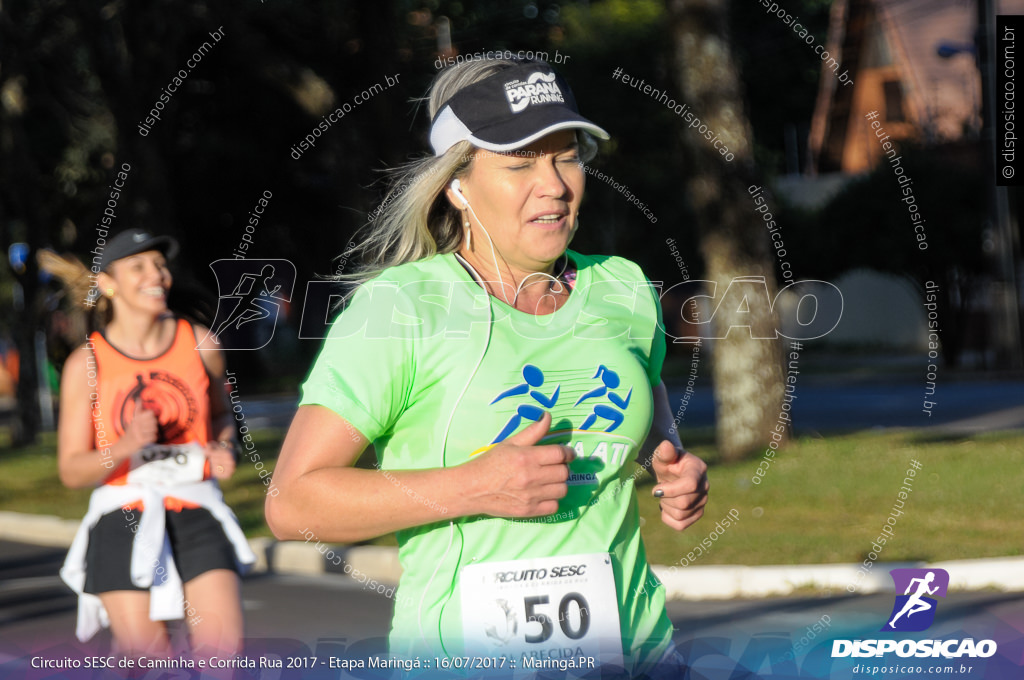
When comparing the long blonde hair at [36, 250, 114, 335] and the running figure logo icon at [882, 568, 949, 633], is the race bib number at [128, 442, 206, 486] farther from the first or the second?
the running figure logo icon at [882, 568, 949, 633]

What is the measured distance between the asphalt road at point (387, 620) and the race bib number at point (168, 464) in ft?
3.12

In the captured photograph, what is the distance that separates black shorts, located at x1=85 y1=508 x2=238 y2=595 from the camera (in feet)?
14.2

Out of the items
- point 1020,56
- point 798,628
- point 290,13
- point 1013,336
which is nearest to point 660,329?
point 798,628

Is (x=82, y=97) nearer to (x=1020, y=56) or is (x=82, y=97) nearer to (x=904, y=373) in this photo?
(x=904, y=373)

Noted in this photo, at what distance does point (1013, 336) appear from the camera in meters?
21.3

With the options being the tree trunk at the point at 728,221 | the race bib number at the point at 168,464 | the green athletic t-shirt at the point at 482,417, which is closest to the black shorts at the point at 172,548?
the race bib number at the point at 168,464

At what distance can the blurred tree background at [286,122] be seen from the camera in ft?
40.1

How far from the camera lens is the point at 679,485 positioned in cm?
246

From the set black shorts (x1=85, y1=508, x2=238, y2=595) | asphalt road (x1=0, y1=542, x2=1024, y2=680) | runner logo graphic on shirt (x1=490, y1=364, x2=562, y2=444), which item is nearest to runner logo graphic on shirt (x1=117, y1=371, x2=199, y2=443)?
black shorts (x1=85, y1=508, x2=238, y2=595)

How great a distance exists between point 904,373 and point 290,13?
12422 millimetres

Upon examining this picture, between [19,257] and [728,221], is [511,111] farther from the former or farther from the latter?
[19,257]

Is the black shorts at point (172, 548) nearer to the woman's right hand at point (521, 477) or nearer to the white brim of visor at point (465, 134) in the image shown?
the white brim of visor at point (465, 134)

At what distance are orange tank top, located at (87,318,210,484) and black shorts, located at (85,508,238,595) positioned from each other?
15 centimetres

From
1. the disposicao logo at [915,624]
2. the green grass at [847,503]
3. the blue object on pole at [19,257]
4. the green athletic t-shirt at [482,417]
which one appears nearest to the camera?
the green athletic t-shirt at [482,417]
